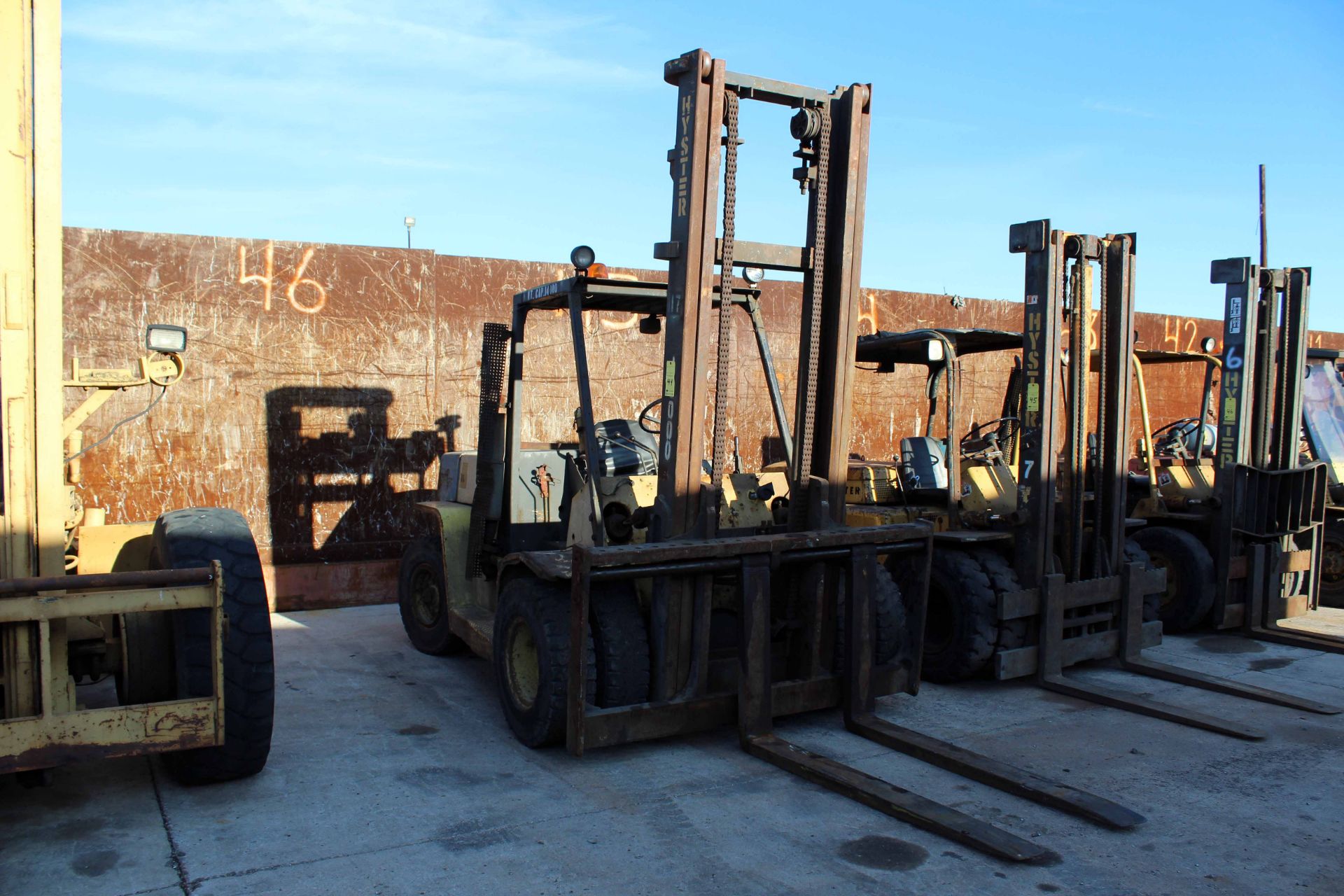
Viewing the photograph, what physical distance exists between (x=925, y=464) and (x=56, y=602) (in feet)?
17.4

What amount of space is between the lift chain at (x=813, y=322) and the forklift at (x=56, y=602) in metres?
2.74

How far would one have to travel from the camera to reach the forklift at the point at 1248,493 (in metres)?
8.27

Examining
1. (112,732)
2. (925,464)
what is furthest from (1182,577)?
(112,732)

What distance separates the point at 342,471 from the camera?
29.5ft

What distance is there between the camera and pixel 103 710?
12.8ft

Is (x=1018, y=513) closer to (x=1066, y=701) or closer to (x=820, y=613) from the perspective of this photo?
(x=1066, y=701)

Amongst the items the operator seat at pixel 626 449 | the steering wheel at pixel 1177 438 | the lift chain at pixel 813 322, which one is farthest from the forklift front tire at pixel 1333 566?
the operator seat at pixel 626 449

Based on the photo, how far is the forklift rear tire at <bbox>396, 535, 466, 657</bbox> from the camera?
23.4 ft

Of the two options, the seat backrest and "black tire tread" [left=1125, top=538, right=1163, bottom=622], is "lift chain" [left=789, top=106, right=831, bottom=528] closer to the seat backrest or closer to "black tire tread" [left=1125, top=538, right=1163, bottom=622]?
the seat backrest

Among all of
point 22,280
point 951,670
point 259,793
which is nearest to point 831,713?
point 951,670

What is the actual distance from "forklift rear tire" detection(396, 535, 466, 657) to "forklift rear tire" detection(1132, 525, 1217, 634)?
5.34 m

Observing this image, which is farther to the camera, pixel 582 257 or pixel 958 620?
pixel 958 620

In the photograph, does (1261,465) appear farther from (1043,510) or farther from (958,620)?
(958,620)

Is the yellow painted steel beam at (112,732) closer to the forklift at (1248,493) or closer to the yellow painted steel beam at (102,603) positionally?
the yellow painted steel beam at (102,603)
